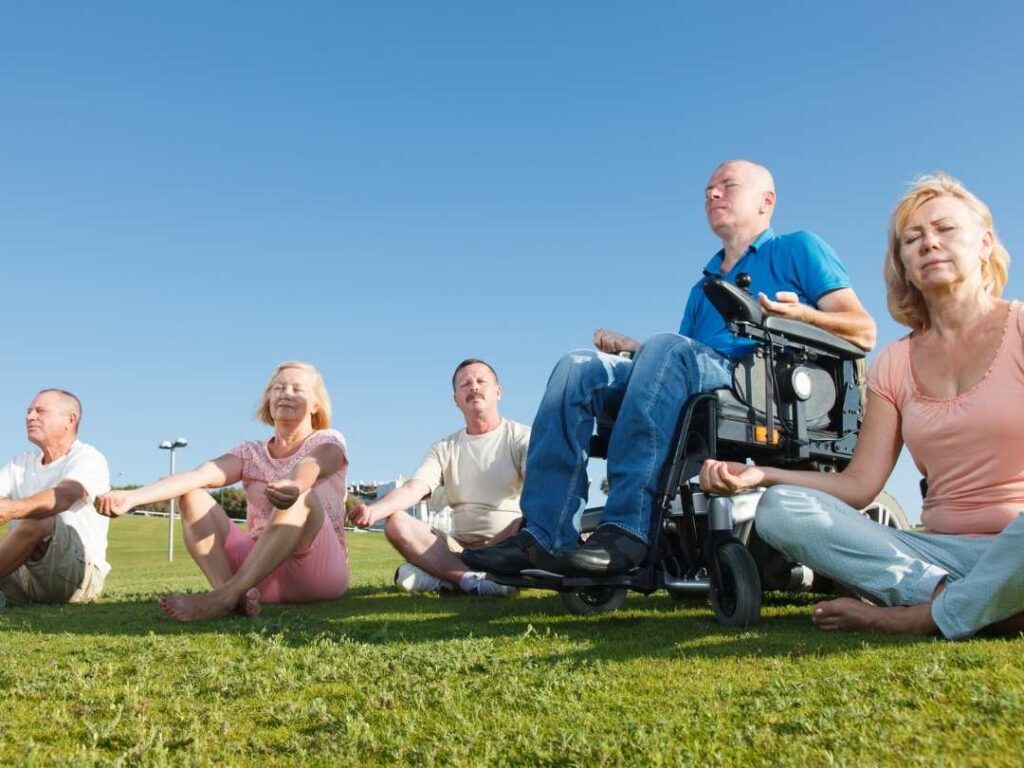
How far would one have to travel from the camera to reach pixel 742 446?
3.92 m

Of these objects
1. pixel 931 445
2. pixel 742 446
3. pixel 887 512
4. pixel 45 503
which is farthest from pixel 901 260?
pixel 45 503

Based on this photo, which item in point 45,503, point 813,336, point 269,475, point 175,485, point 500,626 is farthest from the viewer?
point 45,503

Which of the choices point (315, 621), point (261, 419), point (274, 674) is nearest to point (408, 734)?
point (274, 674)

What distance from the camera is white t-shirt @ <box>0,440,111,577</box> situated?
244 inches

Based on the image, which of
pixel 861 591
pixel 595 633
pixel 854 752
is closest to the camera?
pixel 854 752

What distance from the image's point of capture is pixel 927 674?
2.38 metres

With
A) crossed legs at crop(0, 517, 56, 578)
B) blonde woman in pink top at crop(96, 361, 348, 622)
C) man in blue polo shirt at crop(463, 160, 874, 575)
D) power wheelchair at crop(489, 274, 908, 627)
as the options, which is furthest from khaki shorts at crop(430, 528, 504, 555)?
crossed legs at crop(0, 517, 56, 578)

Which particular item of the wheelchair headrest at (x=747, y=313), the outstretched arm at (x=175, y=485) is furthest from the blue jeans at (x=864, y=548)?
the outstretched arm at (x=175, y=485)

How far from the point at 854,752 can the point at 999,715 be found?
1.32 feet

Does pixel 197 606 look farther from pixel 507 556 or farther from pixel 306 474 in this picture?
pixel 507 556

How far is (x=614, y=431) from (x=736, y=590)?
2.58 ft

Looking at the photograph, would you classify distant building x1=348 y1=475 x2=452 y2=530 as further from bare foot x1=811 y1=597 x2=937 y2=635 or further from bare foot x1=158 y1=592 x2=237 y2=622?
bare foot x1=811 y1=597 x2=937 y2=635

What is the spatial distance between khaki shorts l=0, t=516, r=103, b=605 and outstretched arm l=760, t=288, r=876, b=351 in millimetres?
4838

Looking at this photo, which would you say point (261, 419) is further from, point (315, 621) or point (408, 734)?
point (408, 734)
